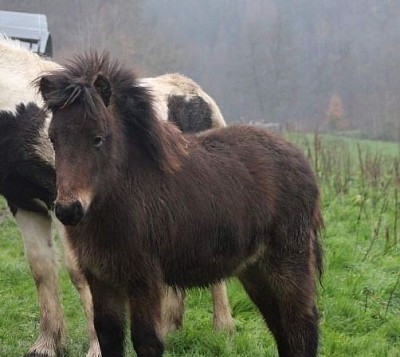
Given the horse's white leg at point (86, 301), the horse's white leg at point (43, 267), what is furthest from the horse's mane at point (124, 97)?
the horse's white leg at point (43, 267)

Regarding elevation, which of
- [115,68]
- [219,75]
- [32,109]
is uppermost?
[115,68]

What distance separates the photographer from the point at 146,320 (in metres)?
3.08

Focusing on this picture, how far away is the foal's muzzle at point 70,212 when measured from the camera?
8.68ft

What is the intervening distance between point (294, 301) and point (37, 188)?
185 cm

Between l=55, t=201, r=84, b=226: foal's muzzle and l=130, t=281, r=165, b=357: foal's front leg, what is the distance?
0.60 m

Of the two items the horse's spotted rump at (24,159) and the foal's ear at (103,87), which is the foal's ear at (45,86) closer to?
the foal's ear at (103,87)

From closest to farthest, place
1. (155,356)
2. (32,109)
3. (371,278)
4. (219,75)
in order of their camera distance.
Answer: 1. (155,356)
2. (32,109)
3. (371,278)
4. (219,75)

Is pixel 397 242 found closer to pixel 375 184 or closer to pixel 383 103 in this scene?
pixel 375 184

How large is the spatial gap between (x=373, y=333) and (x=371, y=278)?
3.75ft

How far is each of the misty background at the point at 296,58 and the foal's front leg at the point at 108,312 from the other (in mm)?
29380

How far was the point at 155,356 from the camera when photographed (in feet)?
10.3

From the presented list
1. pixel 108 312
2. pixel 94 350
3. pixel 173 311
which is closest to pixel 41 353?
pixel 94 350

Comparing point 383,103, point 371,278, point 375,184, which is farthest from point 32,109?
point 383,103

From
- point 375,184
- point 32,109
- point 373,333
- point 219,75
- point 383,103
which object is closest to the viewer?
point 32,109
